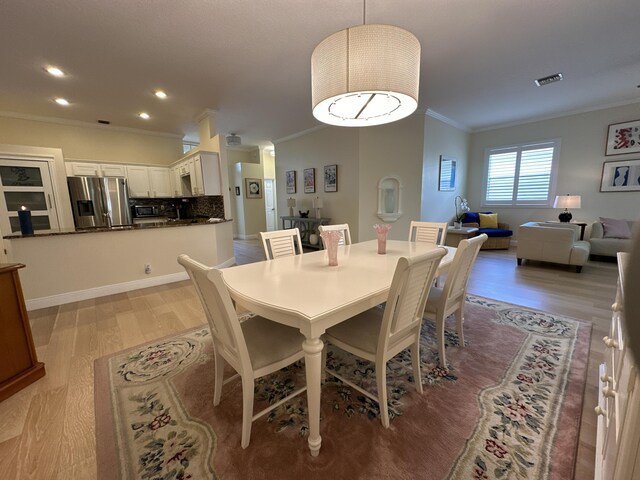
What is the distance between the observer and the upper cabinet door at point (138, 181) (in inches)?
204

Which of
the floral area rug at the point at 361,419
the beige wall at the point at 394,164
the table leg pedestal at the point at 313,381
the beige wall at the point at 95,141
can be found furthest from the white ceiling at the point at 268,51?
the floral area rug at the point at 361,419

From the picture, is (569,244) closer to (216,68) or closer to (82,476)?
(216,68)

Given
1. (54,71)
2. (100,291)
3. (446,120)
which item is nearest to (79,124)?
(54,71)

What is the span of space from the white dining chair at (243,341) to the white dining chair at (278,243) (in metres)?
0.80

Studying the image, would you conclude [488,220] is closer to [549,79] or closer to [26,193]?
[549,79]

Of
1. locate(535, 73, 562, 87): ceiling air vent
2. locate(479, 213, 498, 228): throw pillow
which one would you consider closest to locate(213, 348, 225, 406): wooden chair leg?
locate(535, 73, 562, 87): ceiling air vent

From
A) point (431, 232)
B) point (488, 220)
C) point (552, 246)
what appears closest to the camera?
point (431, 232)

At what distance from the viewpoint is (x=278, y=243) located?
2.36m

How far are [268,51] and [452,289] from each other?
9.15 ft

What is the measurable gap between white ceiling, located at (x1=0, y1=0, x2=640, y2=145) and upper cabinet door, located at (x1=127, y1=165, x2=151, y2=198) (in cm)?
107

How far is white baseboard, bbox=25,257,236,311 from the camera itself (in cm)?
294

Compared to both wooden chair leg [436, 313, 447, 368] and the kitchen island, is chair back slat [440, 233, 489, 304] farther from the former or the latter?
the kitchen island

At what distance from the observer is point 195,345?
7.22ft

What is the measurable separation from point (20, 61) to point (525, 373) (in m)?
5.31
